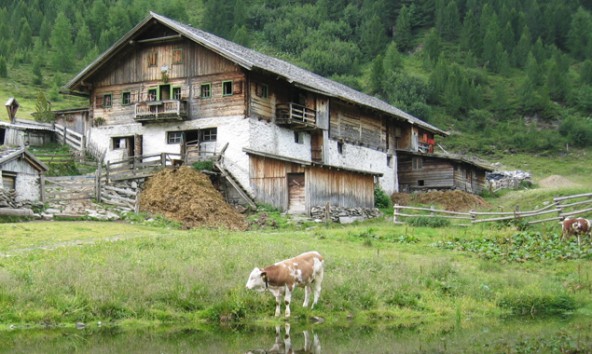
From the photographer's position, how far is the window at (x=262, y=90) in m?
44.1

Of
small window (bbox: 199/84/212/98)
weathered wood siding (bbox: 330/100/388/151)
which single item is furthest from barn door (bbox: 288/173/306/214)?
weathered wood siding (bbox: 330/100/388/151)

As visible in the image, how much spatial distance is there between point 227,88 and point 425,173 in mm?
19020

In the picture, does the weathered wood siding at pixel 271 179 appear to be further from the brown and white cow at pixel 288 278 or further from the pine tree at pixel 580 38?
the pine tree at pixel 580 38

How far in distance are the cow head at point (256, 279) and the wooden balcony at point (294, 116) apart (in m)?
26.9

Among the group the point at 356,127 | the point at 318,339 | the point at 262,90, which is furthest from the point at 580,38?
the point at 318,339

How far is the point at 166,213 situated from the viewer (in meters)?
36.4

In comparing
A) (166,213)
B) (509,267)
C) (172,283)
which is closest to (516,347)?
(172,283)

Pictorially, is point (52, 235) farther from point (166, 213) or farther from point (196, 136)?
point (196, 136)

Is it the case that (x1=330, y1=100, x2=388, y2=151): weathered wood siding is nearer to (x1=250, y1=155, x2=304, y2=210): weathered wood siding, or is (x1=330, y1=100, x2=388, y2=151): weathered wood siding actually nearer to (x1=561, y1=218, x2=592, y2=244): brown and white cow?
(x1=250, y1=155, x2=304, y2=210): weathered wood siding

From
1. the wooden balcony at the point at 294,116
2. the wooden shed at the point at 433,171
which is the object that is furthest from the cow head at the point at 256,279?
the wooden shed at the point at 433,171

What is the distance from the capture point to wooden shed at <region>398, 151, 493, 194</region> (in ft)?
181

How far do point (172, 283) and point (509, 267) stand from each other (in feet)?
37.4

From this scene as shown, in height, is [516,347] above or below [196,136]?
below

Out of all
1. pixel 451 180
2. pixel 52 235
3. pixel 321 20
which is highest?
pixel 321 20
